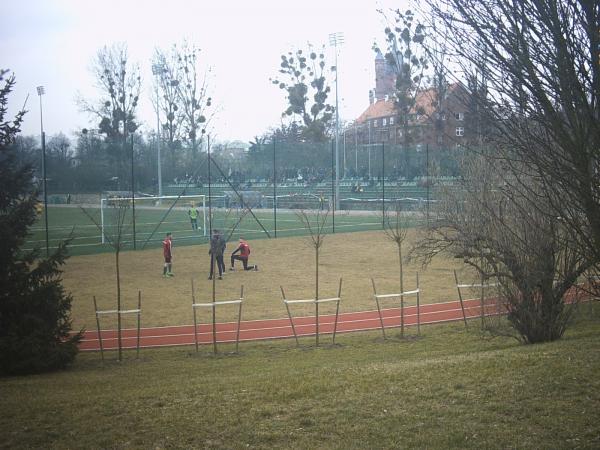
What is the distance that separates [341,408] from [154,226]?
121 feet

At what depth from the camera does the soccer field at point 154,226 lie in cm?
3528

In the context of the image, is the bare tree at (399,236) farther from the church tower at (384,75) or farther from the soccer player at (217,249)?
the church tower at (384,75)

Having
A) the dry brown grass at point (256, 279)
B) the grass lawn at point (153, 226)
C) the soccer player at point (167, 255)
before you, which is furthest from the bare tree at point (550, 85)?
the grass lawn at point (153, 226)

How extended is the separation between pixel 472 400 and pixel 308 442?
7.03 feet

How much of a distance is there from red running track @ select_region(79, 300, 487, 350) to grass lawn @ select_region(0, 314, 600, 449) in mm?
4426

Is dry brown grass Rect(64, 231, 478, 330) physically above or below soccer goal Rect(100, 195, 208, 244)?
below

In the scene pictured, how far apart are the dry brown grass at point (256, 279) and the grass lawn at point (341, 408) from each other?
7.88m

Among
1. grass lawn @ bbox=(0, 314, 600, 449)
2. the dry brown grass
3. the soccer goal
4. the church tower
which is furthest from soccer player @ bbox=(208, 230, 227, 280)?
the church tower

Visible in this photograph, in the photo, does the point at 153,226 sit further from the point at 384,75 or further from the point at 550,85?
the point at 550,85

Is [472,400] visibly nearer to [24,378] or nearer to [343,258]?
[24,378]

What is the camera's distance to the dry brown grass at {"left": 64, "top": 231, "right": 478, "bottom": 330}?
19.1 m

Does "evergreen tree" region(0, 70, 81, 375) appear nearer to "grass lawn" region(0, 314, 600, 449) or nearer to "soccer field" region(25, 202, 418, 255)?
"grass lawn" region(0, 314, 600, 449)

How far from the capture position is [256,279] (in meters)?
24.4

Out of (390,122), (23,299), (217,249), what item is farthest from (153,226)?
(390,122)
